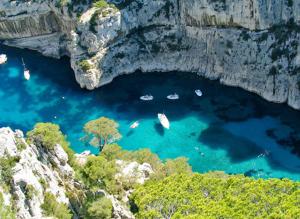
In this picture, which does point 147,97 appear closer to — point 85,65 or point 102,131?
point 85,65

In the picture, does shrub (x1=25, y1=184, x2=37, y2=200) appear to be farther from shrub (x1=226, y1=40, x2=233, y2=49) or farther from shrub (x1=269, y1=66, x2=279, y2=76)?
shrub (x1=226, y1=40, x2=233, y2=49)

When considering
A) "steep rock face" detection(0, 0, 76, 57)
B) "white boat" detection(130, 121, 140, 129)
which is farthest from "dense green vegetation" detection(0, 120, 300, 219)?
"steep rock face" detection(0, 0, 76, 57)

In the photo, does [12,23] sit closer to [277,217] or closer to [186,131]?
[186,131]

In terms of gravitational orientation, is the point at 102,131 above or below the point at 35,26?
below

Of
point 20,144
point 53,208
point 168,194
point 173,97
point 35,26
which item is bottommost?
point 173,97

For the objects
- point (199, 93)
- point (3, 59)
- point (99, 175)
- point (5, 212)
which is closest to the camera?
point (5, 212)

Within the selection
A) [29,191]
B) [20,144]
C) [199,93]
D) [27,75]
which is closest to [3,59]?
[27,75]

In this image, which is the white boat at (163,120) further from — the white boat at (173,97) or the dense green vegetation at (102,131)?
the dense green vegetation at (102,131)
